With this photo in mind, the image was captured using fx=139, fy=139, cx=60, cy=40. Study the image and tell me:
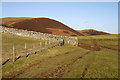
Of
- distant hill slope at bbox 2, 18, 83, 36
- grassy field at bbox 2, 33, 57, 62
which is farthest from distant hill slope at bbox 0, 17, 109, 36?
grassy field at bbox 2, 33, 57, 62

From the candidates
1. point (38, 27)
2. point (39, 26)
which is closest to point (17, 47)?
point (38, 27)

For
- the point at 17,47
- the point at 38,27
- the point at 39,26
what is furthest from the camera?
the point at 39,26

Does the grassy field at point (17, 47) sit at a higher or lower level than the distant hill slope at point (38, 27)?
lower

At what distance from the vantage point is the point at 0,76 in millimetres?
12555

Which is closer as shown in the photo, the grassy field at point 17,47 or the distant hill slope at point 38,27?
the grassy field at point 17,47

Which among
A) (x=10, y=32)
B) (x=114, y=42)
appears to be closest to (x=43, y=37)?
(x=10, y=32)

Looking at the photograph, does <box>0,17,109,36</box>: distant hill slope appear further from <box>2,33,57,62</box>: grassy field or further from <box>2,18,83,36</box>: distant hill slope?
<box>2,33,57,62</box>: grassy field

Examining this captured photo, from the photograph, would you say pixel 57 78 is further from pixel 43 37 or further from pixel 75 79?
pixel 43 37

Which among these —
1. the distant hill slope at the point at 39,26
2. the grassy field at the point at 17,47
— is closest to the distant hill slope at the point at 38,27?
the distant hill slope at the point at 39,26

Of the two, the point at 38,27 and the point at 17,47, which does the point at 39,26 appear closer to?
the point at 38,27

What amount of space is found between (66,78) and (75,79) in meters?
0.83

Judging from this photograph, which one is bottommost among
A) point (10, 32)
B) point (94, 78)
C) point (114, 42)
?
point (94, 78)

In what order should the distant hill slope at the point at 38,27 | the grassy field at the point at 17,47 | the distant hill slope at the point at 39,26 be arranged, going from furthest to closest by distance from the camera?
1. the distant hill slope at the point at 39,26
2. the distant hill slope at the point at 38,27
3. the grassy field at the point at 17,47

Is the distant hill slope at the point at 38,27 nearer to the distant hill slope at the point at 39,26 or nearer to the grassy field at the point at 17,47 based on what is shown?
the distant hill slope at the point at 39,26
